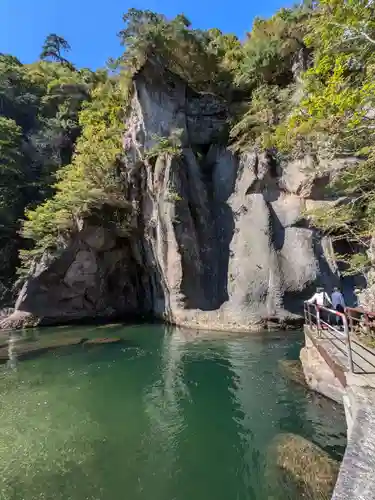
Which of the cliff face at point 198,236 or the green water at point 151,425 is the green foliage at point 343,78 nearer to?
the green water at point 151,425

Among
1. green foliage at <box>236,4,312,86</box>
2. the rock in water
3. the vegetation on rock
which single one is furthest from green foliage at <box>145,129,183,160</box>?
the rock in water

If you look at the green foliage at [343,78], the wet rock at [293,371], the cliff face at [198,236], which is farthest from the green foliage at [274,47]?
the wet rock at [293,371]

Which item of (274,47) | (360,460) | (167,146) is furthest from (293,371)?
(274,47)

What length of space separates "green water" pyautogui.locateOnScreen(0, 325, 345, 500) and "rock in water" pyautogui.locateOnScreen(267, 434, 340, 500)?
18cm

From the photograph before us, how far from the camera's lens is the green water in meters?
5.15

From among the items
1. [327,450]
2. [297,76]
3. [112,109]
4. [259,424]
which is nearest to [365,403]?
[327,450]

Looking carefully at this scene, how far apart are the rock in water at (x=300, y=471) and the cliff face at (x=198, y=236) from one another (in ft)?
35.9

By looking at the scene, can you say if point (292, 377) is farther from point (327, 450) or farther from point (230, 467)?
point (230, 467)

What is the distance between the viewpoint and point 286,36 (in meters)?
20.9

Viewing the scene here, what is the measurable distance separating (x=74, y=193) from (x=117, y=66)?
8723mm

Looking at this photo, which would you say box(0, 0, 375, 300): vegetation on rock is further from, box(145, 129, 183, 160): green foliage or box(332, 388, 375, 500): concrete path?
box(332, 388, 375, 500): concrete path

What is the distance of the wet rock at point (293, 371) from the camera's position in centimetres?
911

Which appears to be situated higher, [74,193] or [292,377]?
[74,193]

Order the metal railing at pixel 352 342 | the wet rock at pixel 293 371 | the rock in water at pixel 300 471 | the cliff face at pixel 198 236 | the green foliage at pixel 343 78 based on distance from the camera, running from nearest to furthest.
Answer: the rock in water at pixel 300 471 < the metal railing at pixel 352 342 < the green foliage at pixel 343 78 < the wet rock at pixel 293 371 < the cliff face at pixel 198 236
